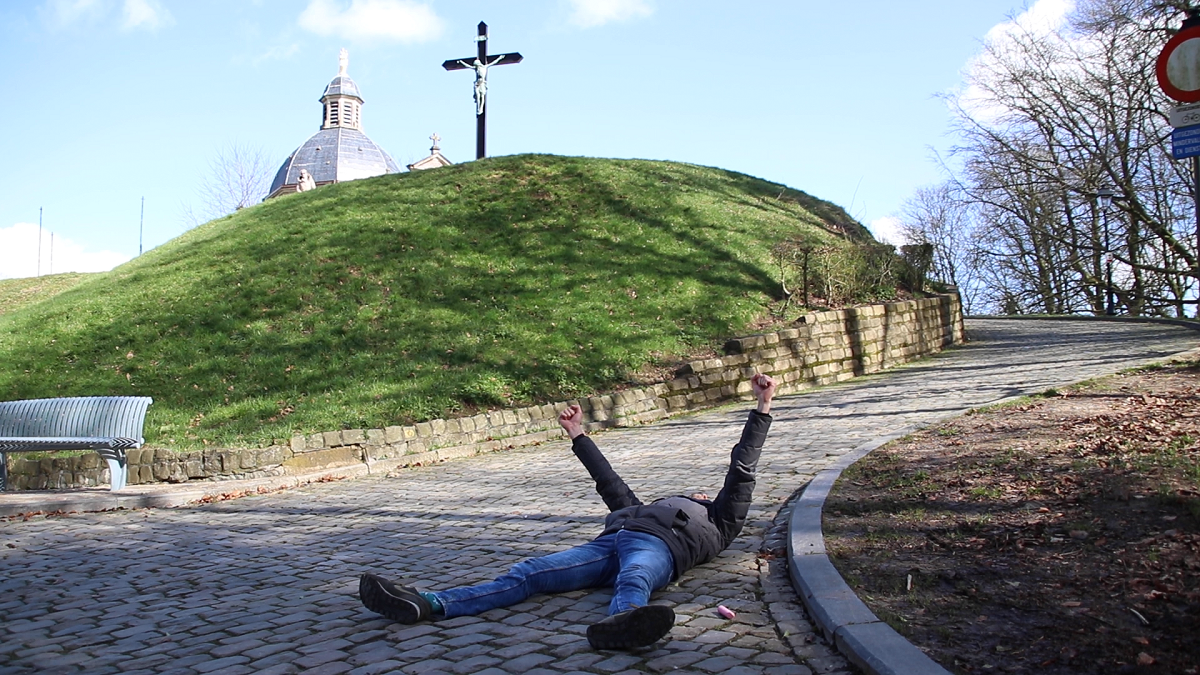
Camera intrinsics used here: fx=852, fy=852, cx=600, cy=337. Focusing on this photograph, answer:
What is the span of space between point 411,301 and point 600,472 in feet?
38.8

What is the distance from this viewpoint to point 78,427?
32.2ft

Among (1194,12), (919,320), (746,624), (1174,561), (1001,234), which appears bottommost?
(746,624)

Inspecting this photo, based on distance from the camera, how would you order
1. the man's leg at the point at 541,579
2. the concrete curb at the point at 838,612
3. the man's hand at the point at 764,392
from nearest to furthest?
the concrete curb at the point at 838,612
the man's leg at the point at 541,579
the man's hand at the point at 764,392

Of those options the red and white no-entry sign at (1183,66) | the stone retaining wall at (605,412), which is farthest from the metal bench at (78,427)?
the red and white no-entry sign at (1183,66)

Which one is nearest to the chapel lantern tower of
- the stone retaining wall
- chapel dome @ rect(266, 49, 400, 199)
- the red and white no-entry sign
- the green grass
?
chapel dome @ rect(266, 49, 400, 199)

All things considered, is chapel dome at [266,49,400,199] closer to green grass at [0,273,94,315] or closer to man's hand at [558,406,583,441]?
green grass at [0,273,94,315]

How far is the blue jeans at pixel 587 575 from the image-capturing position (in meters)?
4.19

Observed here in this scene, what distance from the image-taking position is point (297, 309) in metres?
15.9

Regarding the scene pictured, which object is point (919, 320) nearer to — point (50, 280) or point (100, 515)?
point (100, 515)

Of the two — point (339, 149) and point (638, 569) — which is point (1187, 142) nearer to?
point (638, 569)

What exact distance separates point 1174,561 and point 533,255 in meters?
15.9

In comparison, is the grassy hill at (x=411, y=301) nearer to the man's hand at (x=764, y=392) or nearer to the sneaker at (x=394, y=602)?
the sneaker at (x=394, y=602)

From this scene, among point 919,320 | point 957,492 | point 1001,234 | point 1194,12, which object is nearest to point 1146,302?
point 1001,234

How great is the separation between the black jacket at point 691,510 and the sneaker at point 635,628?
897mm
